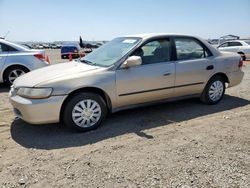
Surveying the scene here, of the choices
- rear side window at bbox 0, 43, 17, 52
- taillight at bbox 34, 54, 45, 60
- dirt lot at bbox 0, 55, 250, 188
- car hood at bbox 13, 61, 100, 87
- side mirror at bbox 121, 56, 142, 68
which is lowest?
dirt lot at bbox 0, 55, 250, 188

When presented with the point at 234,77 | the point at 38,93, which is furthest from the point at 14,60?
the point at 234,77

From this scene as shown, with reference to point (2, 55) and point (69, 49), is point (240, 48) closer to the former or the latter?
point (2, 55)

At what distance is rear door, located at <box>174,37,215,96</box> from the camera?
17.0 feet

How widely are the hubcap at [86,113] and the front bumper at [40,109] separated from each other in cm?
28

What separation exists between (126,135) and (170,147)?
0.78 meters

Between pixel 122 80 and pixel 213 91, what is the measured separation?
2.35 m

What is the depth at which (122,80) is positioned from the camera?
4.50 metres

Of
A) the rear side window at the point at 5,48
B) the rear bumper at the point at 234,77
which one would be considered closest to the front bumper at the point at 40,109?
the rear bumper at the point at 234,77

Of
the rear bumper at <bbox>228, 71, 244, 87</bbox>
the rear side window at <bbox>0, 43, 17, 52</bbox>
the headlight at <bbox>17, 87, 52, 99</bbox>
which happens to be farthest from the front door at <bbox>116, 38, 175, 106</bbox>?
the rear side window at <bbox>0, 43, 17, 52</bbox>

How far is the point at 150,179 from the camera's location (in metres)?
2.93

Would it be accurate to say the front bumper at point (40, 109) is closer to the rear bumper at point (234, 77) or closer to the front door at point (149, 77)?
the front door at point (149, 77)

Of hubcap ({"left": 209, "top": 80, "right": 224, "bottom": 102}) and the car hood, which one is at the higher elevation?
the car hood

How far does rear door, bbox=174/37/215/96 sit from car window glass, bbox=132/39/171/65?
22 cm

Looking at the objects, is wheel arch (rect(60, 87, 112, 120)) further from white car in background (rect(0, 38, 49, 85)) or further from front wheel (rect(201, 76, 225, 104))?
white car in background (rect(0, 38, 49, 85))
